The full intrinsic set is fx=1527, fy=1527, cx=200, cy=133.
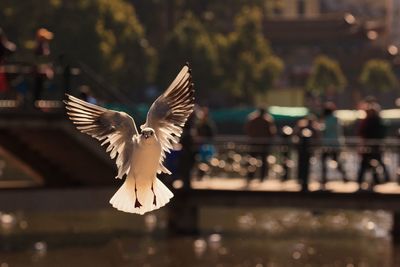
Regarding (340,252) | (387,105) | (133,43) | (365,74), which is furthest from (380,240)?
(387,105)

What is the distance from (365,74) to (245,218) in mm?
86623

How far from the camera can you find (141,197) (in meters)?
11.5

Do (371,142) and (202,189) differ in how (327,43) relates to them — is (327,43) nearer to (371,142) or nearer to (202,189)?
(202,189)

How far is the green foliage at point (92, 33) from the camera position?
73.9m

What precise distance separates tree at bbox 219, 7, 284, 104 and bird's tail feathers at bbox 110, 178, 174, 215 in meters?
80.7

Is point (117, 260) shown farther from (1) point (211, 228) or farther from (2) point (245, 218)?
(2) point (245, 218)

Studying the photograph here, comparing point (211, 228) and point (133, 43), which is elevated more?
point (133, 43)

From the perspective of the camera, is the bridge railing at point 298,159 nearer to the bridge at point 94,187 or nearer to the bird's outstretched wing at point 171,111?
the bridge at point 94,187

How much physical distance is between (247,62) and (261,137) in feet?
219

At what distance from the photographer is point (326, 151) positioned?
26.7 metres

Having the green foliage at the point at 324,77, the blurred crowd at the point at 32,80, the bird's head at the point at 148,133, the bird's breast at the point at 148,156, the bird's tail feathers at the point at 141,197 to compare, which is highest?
the green foliage at the point at 324,77

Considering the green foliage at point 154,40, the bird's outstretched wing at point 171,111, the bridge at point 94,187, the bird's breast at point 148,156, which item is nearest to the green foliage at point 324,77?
the green foliage at point 154,40

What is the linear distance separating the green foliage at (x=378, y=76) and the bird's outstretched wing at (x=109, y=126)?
10794 centimetres

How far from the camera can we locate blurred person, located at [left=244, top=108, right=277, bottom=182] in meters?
27.5
